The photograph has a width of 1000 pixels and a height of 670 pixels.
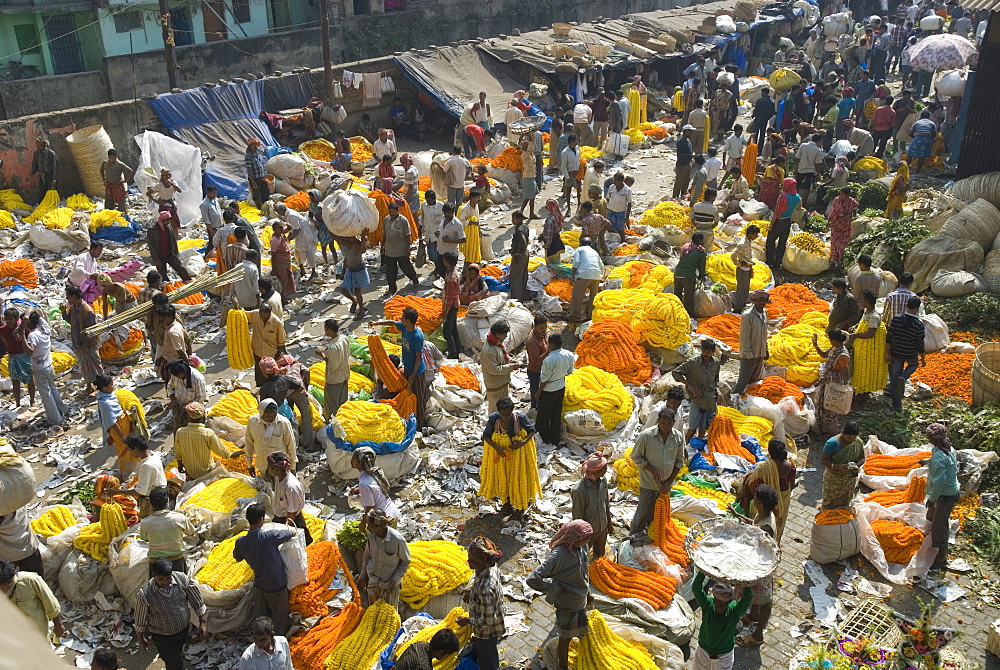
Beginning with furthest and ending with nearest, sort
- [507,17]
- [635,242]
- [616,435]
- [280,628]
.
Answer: [507,17]
[635,242]
[616,435]
[280,628]

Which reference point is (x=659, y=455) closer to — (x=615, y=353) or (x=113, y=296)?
(x=615, y=353)

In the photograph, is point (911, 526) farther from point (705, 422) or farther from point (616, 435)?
point (616, 435)

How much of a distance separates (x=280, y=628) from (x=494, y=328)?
352 cm

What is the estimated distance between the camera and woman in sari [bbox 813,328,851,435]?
9.29 m

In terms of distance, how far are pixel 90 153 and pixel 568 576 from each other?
13.4m

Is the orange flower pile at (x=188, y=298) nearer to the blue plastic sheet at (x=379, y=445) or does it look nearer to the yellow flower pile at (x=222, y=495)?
the blue plastic sheet at (x=379, y=445)

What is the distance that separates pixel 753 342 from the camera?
32.2ft

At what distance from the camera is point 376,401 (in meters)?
9.95

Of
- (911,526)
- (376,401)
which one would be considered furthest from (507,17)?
(911,526)

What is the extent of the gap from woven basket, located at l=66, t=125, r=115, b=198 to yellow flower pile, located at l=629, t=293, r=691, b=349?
10585mm

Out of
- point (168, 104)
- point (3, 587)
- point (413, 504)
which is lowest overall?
point (413, 504)

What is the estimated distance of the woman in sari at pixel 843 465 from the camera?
757 cm

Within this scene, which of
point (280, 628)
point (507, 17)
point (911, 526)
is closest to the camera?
point (280, 628)

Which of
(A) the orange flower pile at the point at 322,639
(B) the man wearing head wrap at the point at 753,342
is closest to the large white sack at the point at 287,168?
(B) the man wearing head wrap at the point at 753,342
